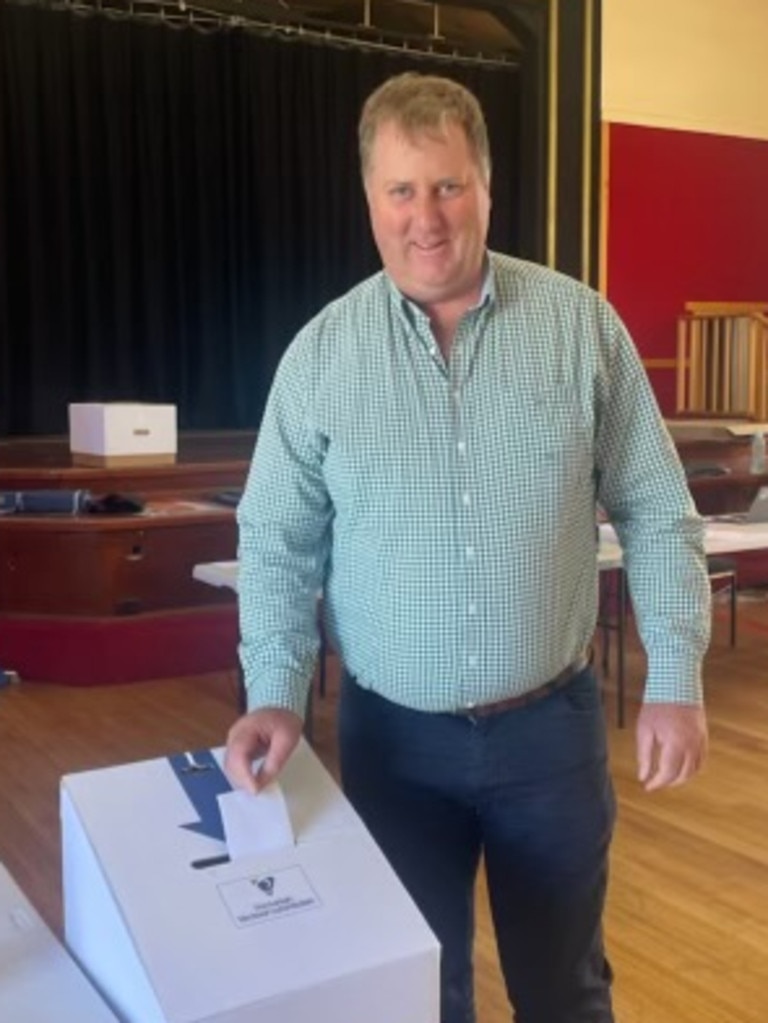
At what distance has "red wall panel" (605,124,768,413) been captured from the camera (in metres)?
8.10

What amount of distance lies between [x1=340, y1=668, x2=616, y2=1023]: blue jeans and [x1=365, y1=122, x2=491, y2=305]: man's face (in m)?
0.50

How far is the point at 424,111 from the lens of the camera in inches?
51.5

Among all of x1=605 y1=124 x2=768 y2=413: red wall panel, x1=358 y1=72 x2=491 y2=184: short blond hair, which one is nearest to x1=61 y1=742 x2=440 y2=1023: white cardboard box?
x1=358 y1=72 x2=491 y2=184: short blond hair

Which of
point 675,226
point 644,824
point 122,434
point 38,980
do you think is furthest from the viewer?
point 675,226

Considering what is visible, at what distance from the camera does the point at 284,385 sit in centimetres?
147

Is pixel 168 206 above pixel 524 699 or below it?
above

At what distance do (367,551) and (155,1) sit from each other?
6.02m

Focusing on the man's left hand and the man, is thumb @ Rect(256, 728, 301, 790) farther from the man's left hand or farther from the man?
the man's left hand

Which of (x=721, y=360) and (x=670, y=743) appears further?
(x=721, y=360)

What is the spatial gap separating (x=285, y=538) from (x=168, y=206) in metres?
5.92

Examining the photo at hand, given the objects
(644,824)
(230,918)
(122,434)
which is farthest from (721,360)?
(230,918)

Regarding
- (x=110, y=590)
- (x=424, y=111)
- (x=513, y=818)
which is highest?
(x=424, y=111)

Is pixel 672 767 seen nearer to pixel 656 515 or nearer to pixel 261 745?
pixel 656 515

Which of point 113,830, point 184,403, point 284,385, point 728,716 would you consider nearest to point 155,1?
point 184,403
